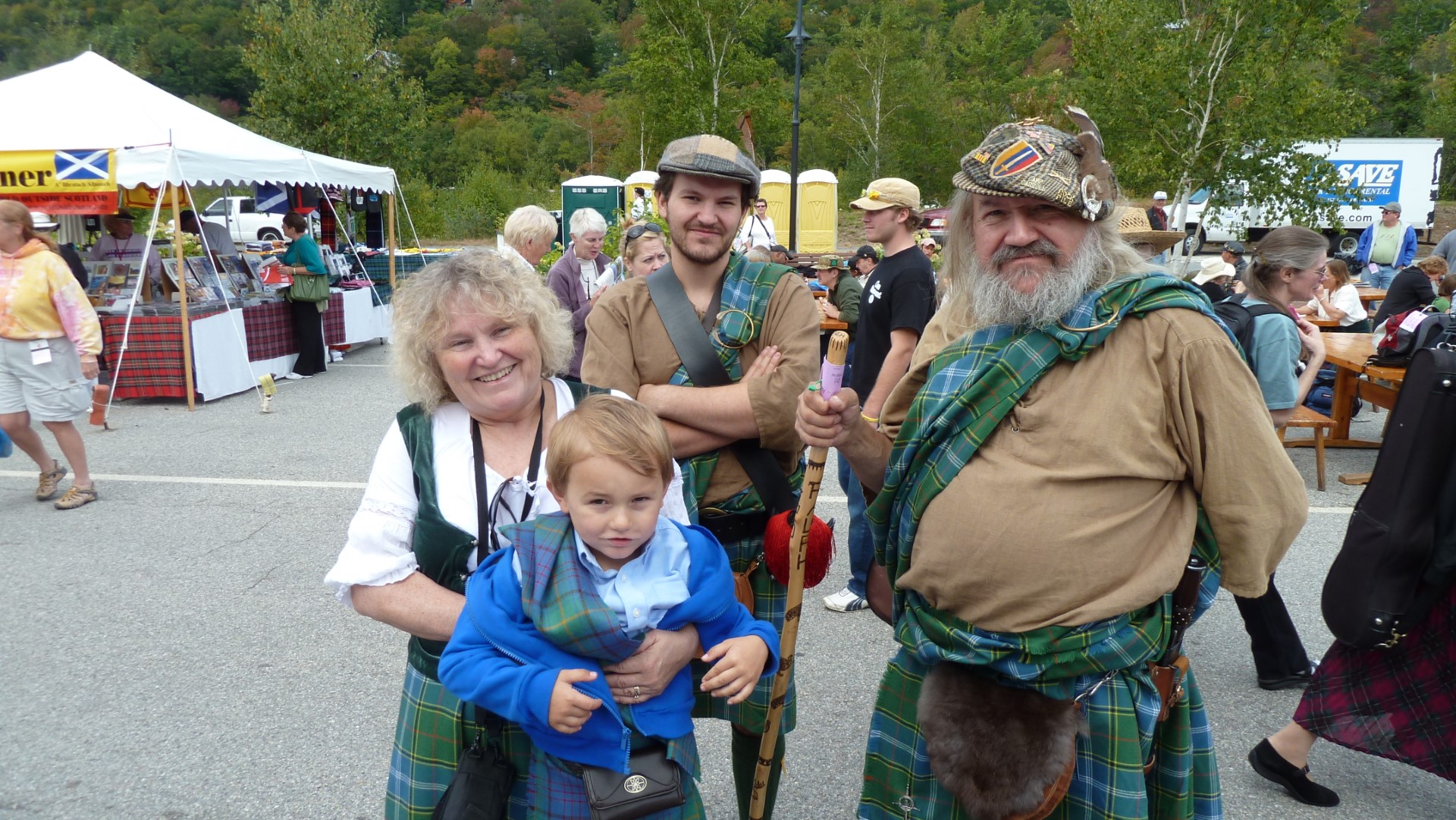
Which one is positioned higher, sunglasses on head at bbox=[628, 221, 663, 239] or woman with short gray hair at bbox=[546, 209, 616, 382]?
sunglasses on head at bbox=[628, 221, 663, 239]

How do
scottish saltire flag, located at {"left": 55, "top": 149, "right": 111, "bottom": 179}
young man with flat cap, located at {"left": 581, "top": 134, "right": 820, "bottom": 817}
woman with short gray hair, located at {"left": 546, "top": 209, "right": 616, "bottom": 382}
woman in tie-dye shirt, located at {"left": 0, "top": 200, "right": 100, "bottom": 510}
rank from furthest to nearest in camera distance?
scottish saltire flag, located at {"left": 55, "top": 149, "right": 111, "bottom": 179} < woman with short gray hair, located at {"left": 546, "top": 209, "right": 616, "bottom": 382} < woman in tie-dye shirt, located at {"left": 0, "top": 200, "right": 100, "bottom": 510} < young man with flat cap, located at {"left": 581, "top": 134, "right": 820, "bottom": 817}

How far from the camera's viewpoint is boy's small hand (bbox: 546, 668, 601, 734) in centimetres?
149

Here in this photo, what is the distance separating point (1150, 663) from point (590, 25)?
90.1 m

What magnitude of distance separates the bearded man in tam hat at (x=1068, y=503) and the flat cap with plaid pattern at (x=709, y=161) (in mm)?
683

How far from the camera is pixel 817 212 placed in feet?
80.5

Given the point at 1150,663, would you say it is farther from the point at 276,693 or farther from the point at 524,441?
the point at 276,693

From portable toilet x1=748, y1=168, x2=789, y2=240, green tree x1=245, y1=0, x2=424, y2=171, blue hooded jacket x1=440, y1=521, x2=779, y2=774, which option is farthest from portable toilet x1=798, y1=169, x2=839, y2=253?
blue hooded jacket x1=440, y1=521, x2=779, y2=774

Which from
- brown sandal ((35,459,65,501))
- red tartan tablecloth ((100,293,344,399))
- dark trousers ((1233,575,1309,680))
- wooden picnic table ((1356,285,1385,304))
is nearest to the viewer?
dark trousers ((1233,575,1309,680))

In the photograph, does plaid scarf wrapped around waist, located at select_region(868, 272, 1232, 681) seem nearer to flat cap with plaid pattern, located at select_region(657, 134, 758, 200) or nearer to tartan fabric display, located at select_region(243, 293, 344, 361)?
flat cap with plaid pattern, located at select_region(657, 134, 758, 200)

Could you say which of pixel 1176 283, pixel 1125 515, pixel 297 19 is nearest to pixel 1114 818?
pixel 1125 515

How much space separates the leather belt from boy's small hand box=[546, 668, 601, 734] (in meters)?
0.88

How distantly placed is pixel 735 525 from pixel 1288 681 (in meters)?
2.57

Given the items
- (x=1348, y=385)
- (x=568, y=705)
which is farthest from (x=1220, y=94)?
(x=568, y=705)

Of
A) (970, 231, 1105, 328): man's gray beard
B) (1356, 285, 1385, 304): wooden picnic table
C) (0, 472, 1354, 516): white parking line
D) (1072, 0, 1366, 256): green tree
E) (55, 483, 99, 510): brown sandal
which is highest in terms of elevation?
(1072, 0, 1366, 256): green tree
